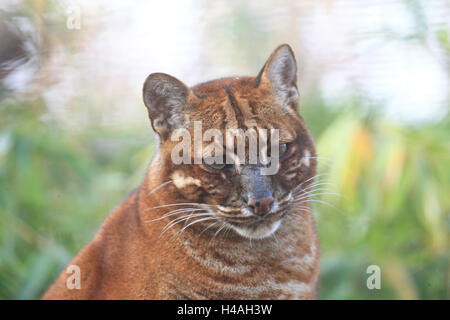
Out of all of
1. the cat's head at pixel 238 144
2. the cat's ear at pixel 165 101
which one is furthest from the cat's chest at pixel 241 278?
the cat's ear at pixel 165 101

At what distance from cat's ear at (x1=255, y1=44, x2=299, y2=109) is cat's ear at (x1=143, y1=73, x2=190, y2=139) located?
0.23m

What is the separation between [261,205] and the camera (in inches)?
53.5

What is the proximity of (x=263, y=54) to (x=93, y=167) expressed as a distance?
4.09ft

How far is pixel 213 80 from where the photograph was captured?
161 cm

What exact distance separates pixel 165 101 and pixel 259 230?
457 mm

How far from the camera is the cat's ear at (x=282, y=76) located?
1.49m

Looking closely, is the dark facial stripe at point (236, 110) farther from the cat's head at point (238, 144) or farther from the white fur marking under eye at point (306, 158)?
→ the white fur marking under eye at point (306, 158)

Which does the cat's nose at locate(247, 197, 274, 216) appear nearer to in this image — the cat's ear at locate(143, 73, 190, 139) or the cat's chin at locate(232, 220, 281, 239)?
the cat's chin at locate(232, 220, 281, 239)

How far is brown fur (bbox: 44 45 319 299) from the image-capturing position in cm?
146

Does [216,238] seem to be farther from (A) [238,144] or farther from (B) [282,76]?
(B) [282,76]

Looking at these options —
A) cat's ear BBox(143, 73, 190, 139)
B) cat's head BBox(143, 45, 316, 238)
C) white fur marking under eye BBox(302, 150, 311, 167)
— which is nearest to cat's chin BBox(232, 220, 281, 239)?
cat's head BBox(143, 45, 316, 238)

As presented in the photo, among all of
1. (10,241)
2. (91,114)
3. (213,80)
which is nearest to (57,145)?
(91,114)

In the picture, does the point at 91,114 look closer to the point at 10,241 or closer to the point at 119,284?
the point at 10,241
